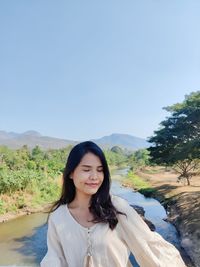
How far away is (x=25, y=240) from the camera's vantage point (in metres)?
15.7

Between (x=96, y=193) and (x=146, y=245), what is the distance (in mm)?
368

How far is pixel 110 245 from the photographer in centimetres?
161

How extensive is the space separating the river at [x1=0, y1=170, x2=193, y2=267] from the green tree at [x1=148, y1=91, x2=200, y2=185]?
354cm

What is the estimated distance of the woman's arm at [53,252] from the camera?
1.62 m

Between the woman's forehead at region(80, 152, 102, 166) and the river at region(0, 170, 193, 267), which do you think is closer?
the woman's forehead at region(80, 152, 102, 166)

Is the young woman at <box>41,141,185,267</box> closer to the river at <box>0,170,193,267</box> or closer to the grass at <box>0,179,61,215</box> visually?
the river at <box>0,170,193,267</box>

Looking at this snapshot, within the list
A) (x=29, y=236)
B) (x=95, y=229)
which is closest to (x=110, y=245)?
(x=95, y=229)

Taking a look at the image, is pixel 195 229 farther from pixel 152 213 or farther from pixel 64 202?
pixel 64 202

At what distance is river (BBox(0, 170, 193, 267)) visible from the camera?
42.7 feet

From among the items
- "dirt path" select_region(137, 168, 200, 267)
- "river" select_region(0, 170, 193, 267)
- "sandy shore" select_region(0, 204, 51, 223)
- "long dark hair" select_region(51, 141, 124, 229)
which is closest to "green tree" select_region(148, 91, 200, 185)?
"dirt path" select_region(137, 168, 200, 267)

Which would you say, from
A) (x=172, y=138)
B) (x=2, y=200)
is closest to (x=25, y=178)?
(x=2, y=200)

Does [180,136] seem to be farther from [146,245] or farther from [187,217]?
[146,245]

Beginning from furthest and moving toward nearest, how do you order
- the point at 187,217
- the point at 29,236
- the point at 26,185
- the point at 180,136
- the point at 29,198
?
the point at 26,185, the point at 29,198, the point at 180,136, the point at 187,217, the point at 29,236

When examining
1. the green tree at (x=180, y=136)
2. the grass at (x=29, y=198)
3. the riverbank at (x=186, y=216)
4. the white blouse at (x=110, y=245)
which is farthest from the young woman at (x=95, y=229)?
the grass at (x=29, y=198)
